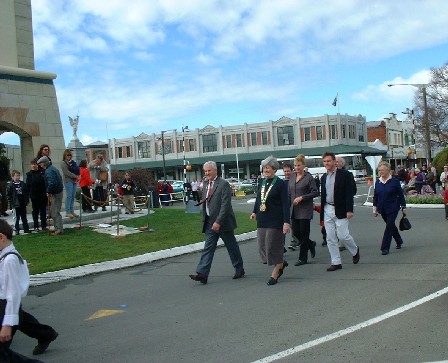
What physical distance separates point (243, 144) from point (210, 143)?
18.5ft

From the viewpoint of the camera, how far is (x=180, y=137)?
290 feet

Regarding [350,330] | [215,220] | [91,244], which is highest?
[215,220]

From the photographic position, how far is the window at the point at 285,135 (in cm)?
8012

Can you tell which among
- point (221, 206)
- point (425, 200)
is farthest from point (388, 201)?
point (425, 200)

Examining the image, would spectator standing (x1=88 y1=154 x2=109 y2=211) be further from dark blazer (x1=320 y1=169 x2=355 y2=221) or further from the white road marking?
the white road marking

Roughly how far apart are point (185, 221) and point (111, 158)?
78.9 meters

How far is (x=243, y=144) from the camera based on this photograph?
8331cm

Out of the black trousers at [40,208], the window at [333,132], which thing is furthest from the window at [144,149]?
the black trousers at [40,208]

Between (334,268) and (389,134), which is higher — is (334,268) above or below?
below

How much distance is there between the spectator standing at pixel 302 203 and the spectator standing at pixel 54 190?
5921 millimetres

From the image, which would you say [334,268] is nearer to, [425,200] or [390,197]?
[390,197]

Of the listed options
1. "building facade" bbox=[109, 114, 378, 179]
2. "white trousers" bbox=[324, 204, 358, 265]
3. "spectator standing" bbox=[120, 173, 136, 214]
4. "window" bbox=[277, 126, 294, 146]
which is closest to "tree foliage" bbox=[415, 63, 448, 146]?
"building facade" bbox=[109, 114, 378, 179]

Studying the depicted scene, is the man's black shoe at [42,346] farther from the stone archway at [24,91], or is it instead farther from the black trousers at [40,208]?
the stone archway at [24,91]

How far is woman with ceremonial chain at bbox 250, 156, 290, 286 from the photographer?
26.4 feet
